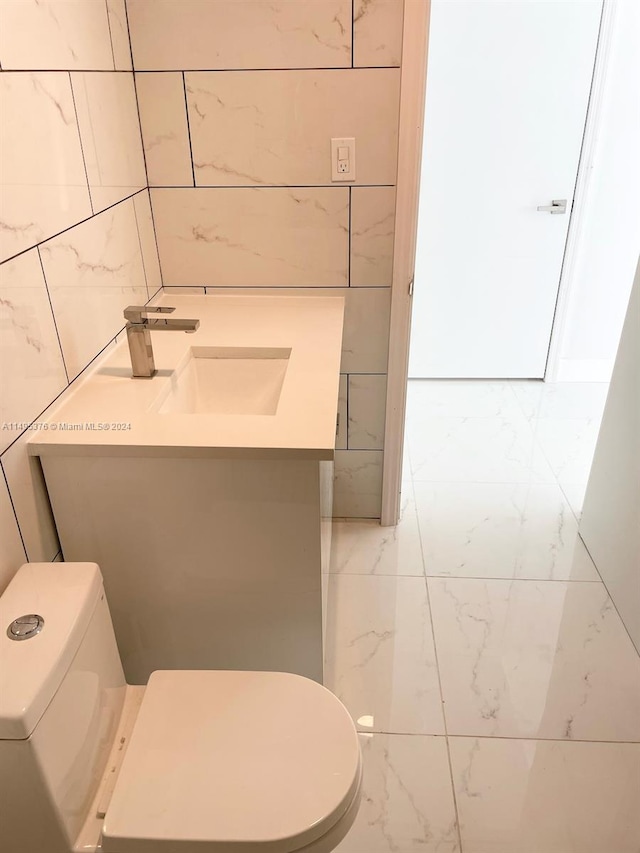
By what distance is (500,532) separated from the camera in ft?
7.64

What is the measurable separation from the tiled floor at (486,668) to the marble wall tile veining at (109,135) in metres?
1.34

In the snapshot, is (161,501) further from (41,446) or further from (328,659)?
(328,659)

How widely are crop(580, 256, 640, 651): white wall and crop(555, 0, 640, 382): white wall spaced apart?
1457 millimetres

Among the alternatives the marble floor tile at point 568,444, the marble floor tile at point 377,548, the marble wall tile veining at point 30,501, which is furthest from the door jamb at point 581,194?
the marble wall tile veining at point 30,501

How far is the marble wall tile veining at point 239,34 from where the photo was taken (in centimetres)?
164

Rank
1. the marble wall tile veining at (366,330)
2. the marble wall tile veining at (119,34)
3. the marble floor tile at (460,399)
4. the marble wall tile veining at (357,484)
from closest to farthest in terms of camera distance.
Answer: the marble wall tile veining at (119,34)
the marble wall tile veining at (366,330)
the marble wall tile veining at (357,484)
the marble floor tile at (460,399)

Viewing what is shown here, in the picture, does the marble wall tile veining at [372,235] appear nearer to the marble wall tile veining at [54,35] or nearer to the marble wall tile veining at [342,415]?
the marble wall tile veining at [342,415]

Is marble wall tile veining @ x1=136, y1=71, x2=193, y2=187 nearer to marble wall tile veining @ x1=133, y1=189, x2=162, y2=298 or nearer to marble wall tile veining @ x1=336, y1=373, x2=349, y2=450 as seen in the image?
marble wall tile veining @ x1=133, y1=189, x2=162, y2=298

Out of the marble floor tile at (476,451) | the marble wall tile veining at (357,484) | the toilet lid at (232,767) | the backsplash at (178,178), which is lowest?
the marble floor tile at (476,451)

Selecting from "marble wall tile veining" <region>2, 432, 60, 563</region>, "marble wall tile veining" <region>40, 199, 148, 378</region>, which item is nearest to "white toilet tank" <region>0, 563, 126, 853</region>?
"marble wall tile veining" <region>2, 432, 60, 563</region>

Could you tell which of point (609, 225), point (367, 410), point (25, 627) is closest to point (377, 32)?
point (367, 410)

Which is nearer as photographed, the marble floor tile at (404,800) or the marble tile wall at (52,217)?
the marble tile wall at (52,217)

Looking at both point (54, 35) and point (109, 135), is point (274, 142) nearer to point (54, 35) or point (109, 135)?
point (109, 135)

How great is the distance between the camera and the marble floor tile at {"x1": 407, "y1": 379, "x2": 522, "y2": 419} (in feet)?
10.6
